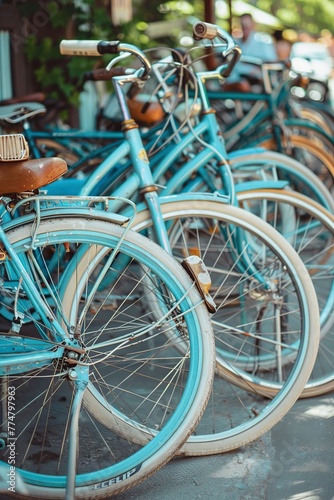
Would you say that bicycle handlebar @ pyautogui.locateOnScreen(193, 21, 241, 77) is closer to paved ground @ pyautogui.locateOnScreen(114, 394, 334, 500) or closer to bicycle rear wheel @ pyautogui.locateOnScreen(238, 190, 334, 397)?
bicycle rear wheel @ pyautogui.locateOnScreen(238, 190, 334, 397)

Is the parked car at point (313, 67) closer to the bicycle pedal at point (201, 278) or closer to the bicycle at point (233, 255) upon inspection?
the bicycle at point (233, 255)

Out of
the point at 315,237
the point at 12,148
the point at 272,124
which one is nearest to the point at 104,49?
the point at 12,148

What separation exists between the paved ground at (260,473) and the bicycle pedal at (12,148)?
1.29 meters

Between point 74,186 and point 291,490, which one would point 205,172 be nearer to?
point 74,186

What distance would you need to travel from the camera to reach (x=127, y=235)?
9.21 ft

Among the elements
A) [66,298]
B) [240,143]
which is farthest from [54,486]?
[240,143]

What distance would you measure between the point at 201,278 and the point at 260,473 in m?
0.84

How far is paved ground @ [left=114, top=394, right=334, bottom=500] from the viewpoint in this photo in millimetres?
2939

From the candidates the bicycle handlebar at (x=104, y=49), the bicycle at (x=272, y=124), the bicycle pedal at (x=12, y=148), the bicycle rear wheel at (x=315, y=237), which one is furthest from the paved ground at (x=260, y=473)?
the bicycle at (x=272, y=124)

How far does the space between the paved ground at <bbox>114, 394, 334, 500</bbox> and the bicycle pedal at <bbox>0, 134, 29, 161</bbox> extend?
129 centimetres

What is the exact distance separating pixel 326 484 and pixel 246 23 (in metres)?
7.57

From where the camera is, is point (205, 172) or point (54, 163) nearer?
point (54, 163)

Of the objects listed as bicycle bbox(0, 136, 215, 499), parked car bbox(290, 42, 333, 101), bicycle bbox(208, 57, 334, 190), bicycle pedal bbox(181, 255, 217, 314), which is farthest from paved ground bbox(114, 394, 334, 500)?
parked car bbox(290, 42, 333, 101)

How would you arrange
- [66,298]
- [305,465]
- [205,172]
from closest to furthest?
Answer: [66,298] < [305,465] < [205,172]
